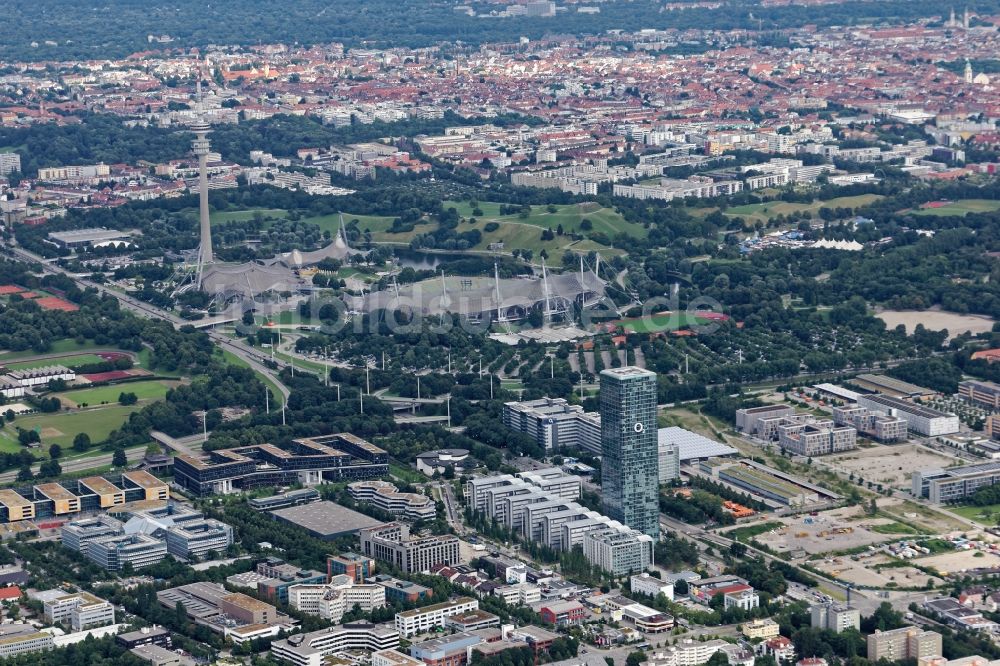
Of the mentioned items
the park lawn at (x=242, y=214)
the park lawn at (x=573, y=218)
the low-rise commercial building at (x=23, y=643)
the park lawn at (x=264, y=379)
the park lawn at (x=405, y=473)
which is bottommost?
the low-rise commercial building at (x=23, y=643)

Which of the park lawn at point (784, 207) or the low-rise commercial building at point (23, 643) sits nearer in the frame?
the low-rise commercial building at point (23, 643)

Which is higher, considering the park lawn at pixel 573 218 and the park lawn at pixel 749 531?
the park lawn at pixel 573 218

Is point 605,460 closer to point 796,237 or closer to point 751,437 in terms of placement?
point 751,437

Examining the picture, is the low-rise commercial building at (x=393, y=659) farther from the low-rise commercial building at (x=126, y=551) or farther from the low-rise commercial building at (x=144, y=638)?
the low-rise commercial building at (x=126, y=551)

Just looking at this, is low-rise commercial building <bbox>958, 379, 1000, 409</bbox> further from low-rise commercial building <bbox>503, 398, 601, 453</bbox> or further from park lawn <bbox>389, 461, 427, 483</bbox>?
park lawn <bbox>389, 461, 427, 483</bbox>

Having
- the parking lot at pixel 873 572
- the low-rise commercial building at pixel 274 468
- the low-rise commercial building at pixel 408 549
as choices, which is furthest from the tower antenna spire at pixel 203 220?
the parking lot at pixel 873 572

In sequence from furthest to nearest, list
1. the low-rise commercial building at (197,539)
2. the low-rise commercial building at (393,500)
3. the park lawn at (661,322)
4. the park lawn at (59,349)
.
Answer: the park lawn at (661,322) → the park lawn at (59,349) → the low-rise commercial building at (393,500) → the low-rise commercial building at (197,539)

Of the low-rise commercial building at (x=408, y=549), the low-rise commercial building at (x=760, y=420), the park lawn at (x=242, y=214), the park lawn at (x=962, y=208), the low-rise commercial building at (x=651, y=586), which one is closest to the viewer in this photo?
the low-rise commercial building at (x=651, y=586)
